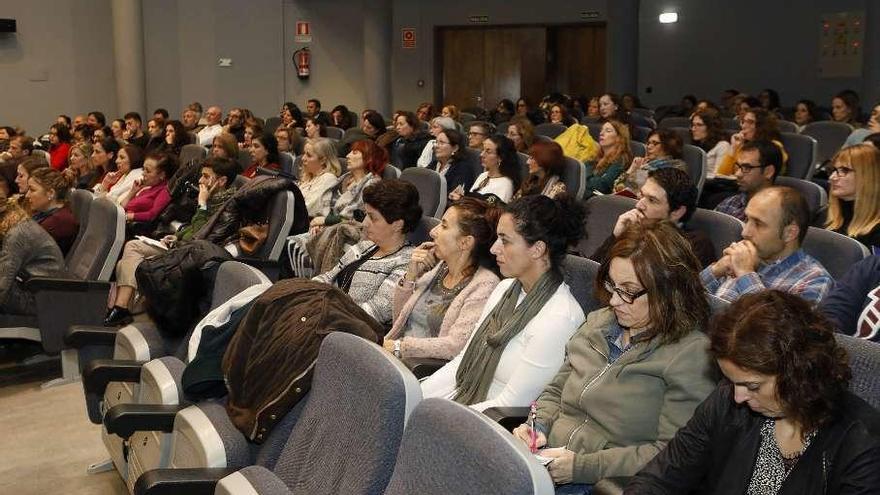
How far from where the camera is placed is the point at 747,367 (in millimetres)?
1888

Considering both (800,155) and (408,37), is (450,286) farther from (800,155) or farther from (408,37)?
(408,37)

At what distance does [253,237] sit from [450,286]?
73.6 inches

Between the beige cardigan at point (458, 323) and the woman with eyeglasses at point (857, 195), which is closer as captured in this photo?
the beige cardigan at point (458, 323)

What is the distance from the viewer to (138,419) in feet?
9.38

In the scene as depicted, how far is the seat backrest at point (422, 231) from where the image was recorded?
4.16 metres

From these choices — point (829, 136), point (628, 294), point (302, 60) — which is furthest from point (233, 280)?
point (302, 60)

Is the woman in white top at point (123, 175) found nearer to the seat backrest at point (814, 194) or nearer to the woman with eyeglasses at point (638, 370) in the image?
the seat backrest at point (814, 194)

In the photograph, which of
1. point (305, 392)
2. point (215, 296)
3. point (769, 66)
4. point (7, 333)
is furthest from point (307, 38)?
point (305, 392)

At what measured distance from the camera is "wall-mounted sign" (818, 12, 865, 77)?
13438 mm

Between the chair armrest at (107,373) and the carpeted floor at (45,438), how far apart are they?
2.23ft

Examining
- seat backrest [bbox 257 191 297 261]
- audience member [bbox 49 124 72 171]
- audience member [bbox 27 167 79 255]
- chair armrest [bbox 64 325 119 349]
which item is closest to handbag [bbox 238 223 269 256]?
seat backrest [bbox 257 191 297 261]

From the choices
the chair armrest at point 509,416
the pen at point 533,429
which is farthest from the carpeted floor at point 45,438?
the pen at point 533,429

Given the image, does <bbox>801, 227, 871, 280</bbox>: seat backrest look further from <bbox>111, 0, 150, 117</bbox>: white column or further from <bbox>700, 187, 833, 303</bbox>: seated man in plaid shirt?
<bbox>111, 0, 150, 117</bbox>: white column

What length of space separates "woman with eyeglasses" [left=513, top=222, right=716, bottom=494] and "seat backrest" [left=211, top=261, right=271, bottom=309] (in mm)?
1111
